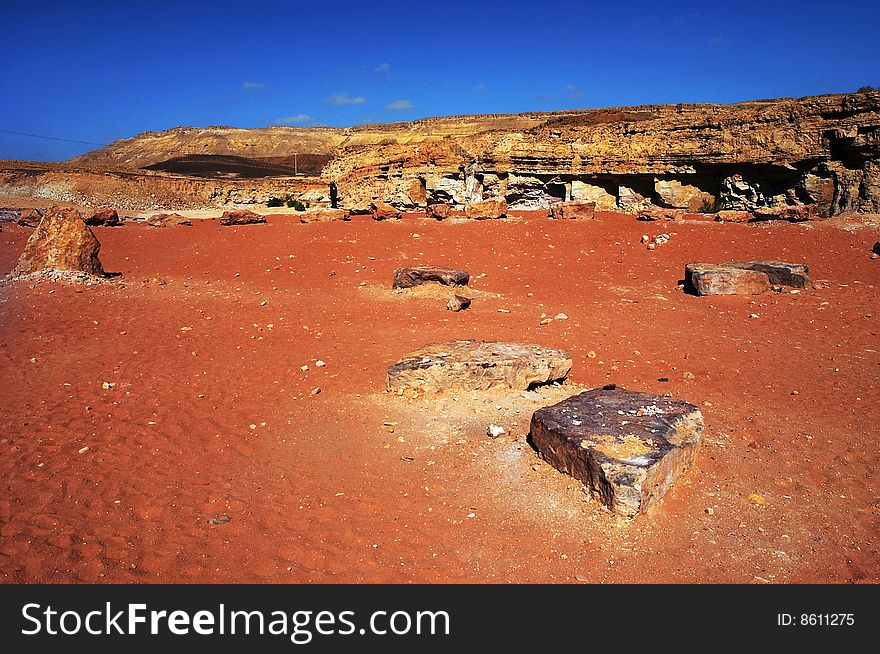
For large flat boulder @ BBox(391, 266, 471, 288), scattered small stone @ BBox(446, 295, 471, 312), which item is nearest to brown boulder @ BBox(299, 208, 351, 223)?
large flat boulder @ BBox(391, 266, 471, 288)

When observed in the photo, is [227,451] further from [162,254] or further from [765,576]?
[162,254]

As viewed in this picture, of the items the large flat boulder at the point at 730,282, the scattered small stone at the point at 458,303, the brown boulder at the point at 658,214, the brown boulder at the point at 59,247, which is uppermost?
the brown boulder at the point at 658,214

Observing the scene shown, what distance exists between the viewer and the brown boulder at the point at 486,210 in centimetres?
1576

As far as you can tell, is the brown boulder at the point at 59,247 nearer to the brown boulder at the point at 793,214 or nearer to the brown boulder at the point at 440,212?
the brown boulder at the point at 440,212

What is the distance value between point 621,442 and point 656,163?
13743 mm

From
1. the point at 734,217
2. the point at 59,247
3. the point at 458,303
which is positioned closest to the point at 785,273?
the point at 734,217

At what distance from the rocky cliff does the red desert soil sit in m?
4.95

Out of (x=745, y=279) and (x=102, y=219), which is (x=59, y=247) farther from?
(x=745, y=279)

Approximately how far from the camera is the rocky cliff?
1386 centimetres

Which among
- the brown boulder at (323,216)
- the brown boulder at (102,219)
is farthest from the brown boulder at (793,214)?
the brown boulder at (102,219)

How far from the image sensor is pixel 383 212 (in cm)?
1689

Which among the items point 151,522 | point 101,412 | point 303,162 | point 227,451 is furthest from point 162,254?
point 303,162

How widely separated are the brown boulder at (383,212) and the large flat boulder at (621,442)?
12483mm

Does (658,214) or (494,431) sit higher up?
(658,214)
